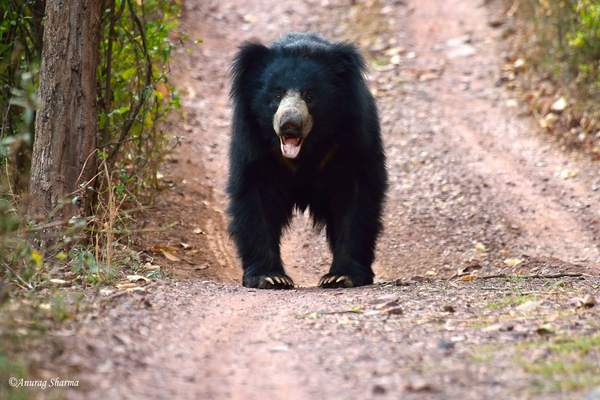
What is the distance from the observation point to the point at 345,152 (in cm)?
432

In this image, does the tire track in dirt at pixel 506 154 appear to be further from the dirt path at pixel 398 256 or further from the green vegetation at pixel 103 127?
the green vegetation at pixel 103 127

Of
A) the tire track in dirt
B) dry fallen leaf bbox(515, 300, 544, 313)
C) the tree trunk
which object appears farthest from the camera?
the tire track in dirt

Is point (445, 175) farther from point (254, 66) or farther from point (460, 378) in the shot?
point (460, 378)

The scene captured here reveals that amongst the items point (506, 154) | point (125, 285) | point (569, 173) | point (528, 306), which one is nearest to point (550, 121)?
point (506, 154)

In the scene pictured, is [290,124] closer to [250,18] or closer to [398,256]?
[398,256]

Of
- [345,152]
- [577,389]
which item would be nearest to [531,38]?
[345,152]

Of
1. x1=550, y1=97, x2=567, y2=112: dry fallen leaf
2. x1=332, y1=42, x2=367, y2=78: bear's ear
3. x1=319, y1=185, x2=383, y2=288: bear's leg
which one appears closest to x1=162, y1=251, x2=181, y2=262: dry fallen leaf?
x1=319, y1=185, x2=383, y2=288: bear's leg

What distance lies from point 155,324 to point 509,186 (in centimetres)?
469

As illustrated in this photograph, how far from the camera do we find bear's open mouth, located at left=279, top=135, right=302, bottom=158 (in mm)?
4047

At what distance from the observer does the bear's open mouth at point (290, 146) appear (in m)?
4.05

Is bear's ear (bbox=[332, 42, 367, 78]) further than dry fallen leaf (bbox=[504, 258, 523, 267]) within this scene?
No

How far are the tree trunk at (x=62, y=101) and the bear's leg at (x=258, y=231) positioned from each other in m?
1.00

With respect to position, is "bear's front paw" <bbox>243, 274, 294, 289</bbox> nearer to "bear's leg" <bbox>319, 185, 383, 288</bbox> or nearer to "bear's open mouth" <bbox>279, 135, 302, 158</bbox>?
"bear's leg" <bbox>319, 185, 383, 288</bbox>

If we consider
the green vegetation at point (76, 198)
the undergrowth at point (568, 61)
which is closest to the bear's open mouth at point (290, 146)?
the green vegetation at point (76, 198)
